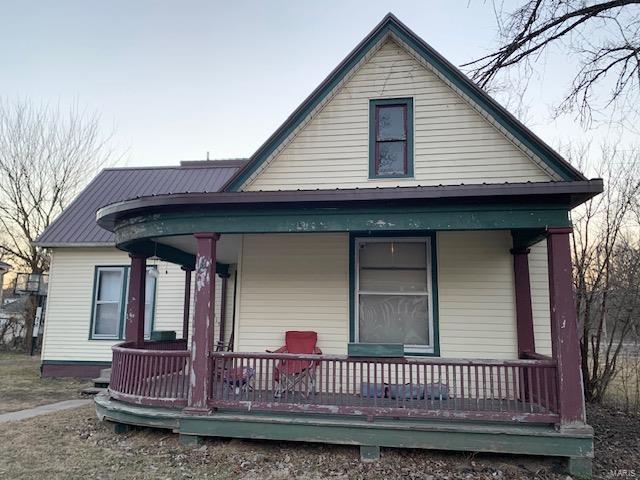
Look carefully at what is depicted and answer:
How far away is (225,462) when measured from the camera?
209 inches

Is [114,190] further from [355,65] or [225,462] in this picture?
[225,462]

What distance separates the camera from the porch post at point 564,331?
16.5 ft

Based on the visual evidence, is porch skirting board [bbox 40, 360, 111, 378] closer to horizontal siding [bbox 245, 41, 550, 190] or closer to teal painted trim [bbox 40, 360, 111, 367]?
teal painted trim [bbox 40, 360, 111, 367]

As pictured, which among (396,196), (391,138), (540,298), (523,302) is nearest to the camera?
(396,196)

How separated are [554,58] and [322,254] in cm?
522

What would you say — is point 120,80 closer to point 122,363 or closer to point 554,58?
point 122,363

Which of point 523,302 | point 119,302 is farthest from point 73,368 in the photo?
point 523,302

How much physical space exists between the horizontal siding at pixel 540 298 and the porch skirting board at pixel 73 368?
1045 centimetres

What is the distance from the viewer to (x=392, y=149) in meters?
7.40

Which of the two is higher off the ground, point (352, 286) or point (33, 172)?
point (33, 172)

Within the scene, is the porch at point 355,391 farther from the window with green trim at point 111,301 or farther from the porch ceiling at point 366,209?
the window with green trim at point 111,301

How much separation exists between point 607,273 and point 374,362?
7.36 meters

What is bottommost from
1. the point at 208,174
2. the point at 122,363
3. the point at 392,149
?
the point at 122,363

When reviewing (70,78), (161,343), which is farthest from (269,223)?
(70,78)
